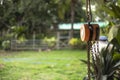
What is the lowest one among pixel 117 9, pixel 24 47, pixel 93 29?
pixel 24 47

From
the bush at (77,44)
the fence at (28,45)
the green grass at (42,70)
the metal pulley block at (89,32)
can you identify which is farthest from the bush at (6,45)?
the metal pulley block at (89,32)

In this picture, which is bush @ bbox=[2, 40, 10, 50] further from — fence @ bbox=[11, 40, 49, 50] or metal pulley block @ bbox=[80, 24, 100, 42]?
metal pulley block @ bbox=[80, 24, 100, 42]

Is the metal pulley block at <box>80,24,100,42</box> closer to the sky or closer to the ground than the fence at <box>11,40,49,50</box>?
closer to the sky

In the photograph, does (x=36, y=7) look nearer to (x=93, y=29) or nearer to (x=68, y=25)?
(x=68, y=25)

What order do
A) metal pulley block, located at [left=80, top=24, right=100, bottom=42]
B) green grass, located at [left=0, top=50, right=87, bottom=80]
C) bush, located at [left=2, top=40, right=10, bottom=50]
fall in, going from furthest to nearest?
bush, located at [left=2, top=40, right=10, bottom=50]
green grass, located at [left=0, top=50, right=87, bottom=80]
metal pulley block, located at [left=80, top=24, right=100, bottom=42]

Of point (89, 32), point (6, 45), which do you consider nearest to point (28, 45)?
point (6, 45)

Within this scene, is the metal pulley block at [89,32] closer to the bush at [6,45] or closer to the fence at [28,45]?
the bush at [6,45]

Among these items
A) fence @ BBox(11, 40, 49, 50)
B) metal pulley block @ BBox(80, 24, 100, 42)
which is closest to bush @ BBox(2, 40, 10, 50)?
fence @ BBox(11, 40, 49, 50)

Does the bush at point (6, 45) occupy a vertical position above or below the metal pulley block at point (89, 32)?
below

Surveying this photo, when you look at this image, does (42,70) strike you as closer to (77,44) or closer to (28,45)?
(77,44)

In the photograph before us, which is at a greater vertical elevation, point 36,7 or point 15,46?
→ point 36,7

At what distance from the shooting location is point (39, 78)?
805cm

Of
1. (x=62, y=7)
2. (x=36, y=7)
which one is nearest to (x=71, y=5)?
(x=62, y=7)

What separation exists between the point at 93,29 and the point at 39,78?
4025 mm
